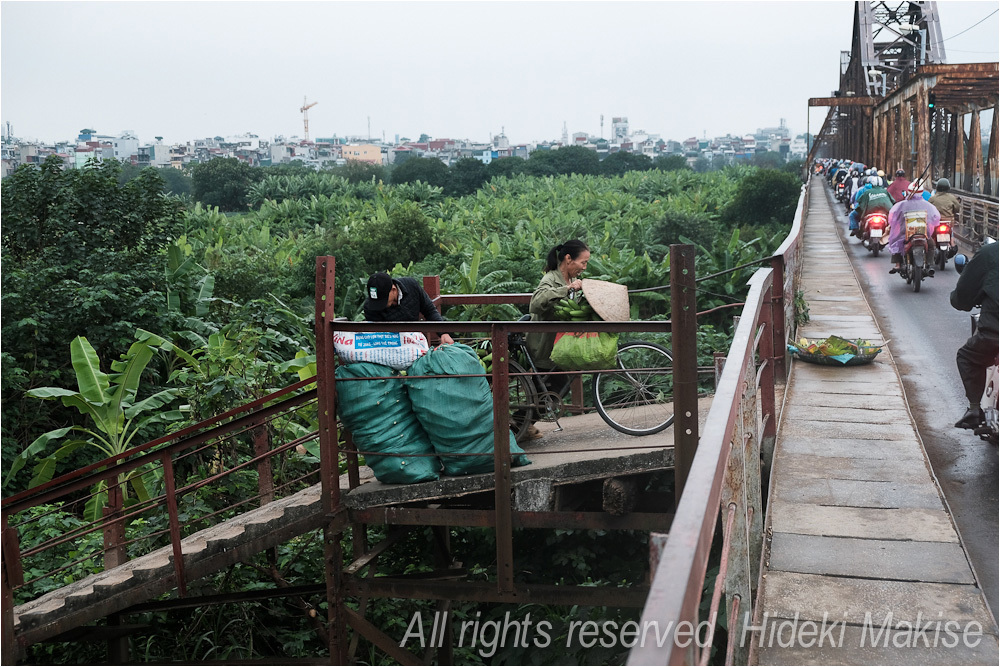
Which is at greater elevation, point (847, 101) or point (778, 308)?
point (847, 101)

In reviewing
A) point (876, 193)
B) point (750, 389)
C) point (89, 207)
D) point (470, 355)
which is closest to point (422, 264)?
point (89, 207)

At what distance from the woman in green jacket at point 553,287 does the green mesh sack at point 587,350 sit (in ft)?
0.93

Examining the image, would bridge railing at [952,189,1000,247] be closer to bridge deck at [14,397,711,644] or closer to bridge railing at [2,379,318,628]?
bridge railing at [2,379,318,628]

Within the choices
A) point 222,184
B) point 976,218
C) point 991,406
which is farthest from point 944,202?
point 222,184

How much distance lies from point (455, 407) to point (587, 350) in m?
0.82

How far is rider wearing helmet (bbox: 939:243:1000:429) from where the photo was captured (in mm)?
5578

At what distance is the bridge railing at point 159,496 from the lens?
5.64 m

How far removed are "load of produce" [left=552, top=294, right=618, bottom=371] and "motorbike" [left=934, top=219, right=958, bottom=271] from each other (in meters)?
10.3

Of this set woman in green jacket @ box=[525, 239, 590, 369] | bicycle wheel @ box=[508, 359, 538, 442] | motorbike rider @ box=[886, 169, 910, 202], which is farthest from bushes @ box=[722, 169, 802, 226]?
bicycle wheel @ box=[508, 359, 538, 442]

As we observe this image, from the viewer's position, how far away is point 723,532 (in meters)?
2.52

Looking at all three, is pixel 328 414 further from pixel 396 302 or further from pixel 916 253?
pixel 916 253

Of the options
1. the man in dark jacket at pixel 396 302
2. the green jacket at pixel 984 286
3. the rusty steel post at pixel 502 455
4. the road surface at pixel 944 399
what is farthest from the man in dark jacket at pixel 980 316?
the man in dark jacket at pixel 396 302

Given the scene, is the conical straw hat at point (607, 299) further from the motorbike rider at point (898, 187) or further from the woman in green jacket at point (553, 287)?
the motorbike rider at point (898, 187)

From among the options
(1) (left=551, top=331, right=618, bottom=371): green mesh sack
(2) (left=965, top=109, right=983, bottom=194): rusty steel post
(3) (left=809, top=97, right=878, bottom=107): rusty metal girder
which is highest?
(3) (left=809, top=97, right=878, bottom=107): rusty metal girder
